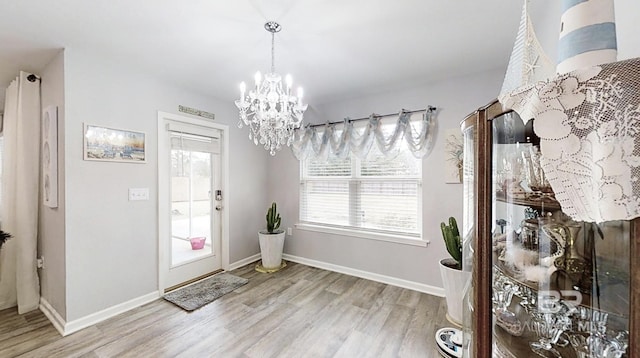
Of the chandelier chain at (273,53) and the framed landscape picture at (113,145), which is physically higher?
the chandelier chain at (273,53)

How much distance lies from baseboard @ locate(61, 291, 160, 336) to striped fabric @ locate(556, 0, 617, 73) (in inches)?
136

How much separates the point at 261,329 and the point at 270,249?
1.37m

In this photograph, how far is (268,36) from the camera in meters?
1.93

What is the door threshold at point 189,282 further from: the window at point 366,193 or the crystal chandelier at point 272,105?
the crystal chandelier at point 272,105

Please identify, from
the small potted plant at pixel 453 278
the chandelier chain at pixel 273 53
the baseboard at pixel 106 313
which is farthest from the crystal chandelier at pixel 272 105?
the baseboard at pixel 106 313

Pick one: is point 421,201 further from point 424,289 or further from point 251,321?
point 251,321

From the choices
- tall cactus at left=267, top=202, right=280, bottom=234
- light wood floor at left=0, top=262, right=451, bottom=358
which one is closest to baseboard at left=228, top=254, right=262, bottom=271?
tall cactus at left=267, top=202, right=280, bottom=234

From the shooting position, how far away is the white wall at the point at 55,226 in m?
2.12

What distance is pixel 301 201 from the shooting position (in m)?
3.81

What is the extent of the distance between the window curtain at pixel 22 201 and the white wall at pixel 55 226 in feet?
0.26

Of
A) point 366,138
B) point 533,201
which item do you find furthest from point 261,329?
point 366,138

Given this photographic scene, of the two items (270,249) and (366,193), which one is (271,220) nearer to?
(270,249)

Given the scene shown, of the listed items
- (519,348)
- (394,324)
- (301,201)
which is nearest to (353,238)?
(301,201)

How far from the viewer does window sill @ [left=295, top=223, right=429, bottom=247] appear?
115 inches
